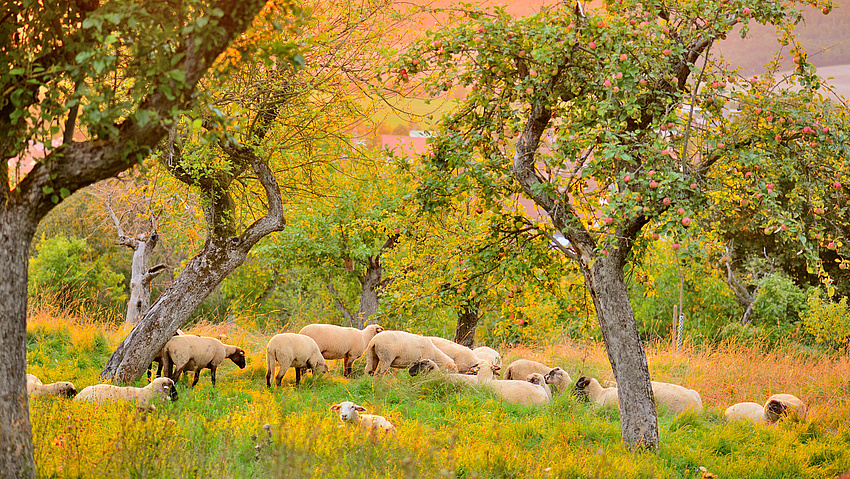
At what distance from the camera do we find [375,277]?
2286 cm

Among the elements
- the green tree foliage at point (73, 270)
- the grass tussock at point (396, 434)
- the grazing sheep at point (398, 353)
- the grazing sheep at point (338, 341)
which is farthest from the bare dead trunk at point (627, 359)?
the green tree foliage at point (73, 270)

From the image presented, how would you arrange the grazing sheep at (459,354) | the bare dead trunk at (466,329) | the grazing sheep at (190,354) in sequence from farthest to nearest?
the bare dead trunk at (466,329) → the grazing sheep at (459,354) → the grazing sheep at (190,354)

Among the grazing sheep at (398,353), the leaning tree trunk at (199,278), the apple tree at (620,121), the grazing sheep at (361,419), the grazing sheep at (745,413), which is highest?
the apple tree at (620,121)

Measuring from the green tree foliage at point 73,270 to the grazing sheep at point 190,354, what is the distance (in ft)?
80.1

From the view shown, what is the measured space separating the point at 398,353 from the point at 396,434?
4734 mm

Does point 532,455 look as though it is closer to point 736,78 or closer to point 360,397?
point 360,397

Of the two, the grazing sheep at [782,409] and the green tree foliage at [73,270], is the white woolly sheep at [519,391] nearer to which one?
the grazing sheep at [782,409]

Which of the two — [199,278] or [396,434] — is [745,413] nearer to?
[396,434]

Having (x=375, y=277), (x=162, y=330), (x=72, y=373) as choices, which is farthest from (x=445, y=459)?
(x=375, y=277)

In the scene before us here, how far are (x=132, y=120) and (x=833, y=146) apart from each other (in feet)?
21.5

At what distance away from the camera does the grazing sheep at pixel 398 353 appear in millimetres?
11977

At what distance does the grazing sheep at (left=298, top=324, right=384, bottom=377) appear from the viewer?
12430 mm

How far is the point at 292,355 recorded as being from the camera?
10.9 m

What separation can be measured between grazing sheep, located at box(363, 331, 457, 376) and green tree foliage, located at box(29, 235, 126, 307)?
24.9 m
